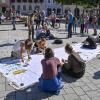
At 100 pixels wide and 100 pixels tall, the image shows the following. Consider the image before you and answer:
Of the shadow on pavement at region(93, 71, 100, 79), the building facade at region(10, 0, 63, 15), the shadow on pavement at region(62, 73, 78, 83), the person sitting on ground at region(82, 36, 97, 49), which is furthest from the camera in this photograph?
the building facade at region(10, 0, 63, 15)

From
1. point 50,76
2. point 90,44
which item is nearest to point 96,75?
point 50,76

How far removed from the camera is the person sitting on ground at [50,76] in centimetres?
717

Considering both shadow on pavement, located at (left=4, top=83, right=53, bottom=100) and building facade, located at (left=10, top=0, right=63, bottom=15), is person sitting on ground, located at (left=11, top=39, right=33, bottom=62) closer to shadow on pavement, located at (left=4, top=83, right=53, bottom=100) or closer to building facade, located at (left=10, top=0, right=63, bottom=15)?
shadow on pavement, located at (left=4, top=83, right=53, bottom=100)

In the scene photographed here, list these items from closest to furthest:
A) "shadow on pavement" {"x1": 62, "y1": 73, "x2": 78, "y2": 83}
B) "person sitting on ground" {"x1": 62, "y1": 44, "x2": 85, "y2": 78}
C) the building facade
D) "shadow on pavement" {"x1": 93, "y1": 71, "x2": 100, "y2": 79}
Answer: "person sitting on ground" {"x1": 62, "y1": 44, "x2": 85, "y2": 78} < "shadow on pavement" {"x1": 62, "y1": 73, "x2": 78, "y2": 83} < "shadow on pavement" {"x1": 93, "y1": 71, "x2": 100, "y2": 79} < the building facade

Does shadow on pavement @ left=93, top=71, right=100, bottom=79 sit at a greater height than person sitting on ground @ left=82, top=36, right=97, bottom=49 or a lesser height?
lesser

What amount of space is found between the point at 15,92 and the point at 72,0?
39558 mm

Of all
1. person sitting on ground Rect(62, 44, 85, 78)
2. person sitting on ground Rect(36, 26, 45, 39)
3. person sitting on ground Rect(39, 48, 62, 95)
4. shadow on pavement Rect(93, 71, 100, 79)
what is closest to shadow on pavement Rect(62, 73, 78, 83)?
person sitting on ground Rect(62, 44, 85, 78)

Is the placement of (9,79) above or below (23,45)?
below

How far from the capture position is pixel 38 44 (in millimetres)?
12305

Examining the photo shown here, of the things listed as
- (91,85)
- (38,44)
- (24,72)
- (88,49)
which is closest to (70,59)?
(91,85)

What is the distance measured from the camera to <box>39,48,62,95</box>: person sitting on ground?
23.5 ft

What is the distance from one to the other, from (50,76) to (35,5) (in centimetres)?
6527

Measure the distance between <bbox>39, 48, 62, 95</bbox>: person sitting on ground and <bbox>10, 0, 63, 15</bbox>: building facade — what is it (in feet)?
211

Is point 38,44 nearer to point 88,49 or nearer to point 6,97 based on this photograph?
point 88,49
